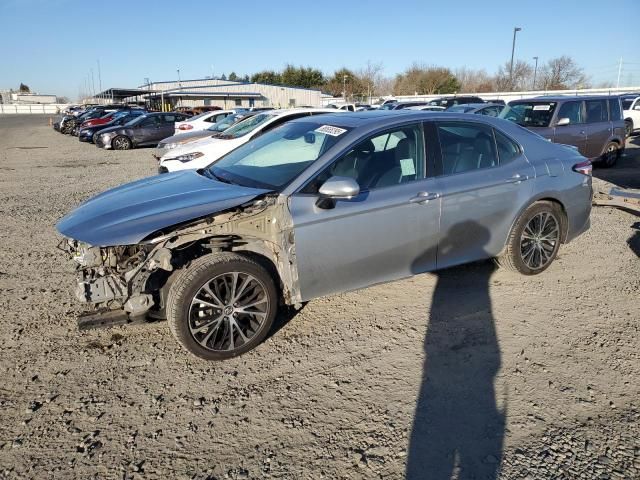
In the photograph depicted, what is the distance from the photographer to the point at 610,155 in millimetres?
12391

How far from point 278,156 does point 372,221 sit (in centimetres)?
116

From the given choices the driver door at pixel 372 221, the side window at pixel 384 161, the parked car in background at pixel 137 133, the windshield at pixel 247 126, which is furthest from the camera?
the parked car in background at pixel 137 133

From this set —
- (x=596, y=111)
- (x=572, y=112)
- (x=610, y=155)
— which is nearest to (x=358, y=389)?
(x=572, y=112)

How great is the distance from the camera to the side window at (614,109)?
11.8m

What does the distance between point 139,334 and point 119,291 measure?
2.17ft

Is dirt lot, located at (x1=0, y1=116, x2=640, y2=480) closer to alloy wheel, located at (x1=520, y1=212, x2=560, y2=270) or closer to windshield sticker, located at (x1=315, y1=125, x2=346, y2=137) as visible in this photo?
alloy wheel, located at (x1=520, y1=212, x2=560, y2=270)

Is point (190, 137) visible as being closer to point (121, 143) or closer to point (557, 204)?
point (121, 143)

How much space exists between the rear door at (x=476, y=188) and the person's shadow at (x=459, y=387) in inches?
1.5

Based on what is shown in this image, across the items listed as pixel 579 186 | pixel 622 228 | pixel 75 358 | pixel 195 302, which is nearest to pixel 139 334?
pixel 75 358

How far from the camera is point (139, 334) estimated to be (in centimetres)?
396

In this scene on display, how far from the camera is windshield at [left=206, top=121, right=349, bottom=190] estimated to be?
3.91 metres

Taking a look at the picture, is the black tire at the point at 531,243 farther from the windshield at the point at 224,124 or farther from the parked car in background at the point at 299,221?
the windshield at the point at 224,124

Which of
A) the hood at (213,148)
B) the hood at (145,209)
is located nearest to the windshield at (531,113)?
the hood at (213,148)

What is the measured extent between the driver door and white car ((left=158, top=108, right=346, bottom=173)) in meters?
5.38
